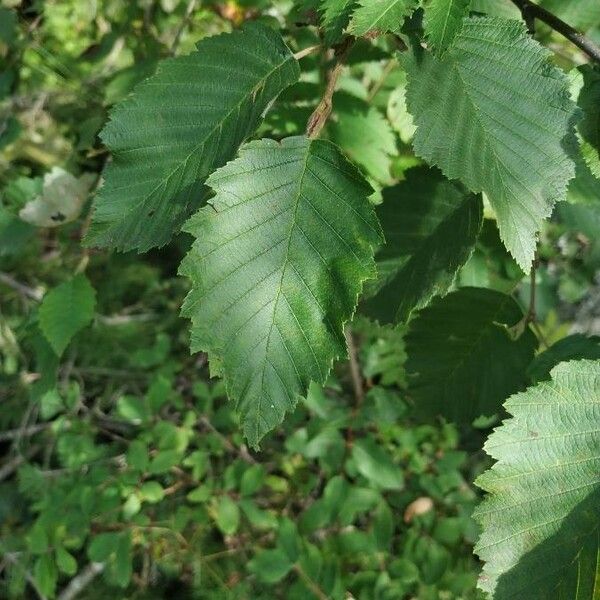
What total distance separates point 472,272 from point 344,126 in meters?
0.37

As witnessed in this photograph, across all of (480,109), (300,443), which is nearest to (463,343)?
(480,109)

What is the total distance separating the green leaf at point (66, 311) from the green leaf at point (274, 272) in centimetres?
58

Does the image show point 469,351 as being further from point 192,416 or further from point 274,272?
point 192,416

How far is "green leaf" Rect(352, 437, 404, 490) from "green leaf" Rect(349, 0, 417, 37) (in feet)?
3.92

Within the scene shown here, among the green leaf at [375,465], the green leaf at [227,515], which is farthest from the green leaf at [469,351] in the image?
the green leaf at [227,515]

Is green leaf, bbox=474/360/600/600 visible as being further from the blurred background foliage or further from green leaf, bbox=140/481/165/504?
green leaf, bbox=140/481/165/504

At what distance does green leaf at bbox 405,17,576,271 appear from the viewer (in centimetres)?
81

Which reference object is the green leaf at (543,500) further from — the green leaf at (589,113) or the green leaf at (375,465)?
the green leaf at (375,465)

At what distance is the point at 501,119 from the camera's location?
854 mm

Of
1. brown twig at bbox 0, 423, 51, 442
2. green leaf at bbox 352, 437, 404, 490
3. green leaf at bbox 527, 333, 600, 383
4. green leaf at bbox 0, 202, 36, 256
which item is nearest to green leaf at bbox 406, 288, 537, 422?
green leaf at bbox 527, 333, 600, 383

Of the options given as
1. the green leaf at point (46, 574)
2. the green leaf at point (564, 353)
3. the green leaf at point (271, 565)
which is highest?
the green leaf at point (564, 353)

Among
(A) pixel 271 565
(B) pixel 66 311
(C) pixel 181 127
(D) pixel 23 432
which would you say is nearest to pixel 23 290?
(D) pixel 23 432

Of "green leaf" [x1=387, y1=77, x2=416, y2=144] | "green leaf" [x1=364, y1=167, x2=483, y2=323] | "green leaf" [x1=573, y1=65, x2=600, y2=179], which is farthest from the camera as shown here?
"green leaf" [x1=387, y1=77, x2=416, y2=144]

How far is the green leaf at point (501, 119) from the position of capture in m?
0.81
